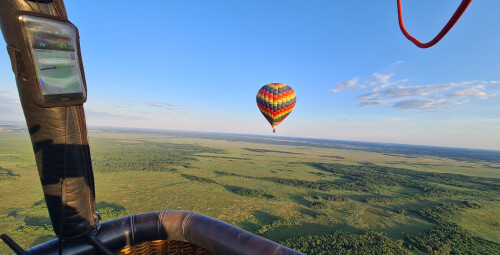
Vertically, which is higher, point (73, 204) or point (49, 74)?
point (49, 74)

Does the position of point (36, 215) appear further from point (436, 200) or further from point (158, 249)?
point (436, 200)

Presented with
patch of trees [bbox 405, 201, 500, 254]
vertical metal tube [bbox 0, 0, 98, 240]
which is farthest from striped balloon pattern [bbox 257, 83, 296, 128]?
vertical metal tube [bbox 0, 0, 98, 240]

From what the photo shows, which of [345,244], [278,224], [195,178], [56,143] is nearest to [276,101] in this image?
[278,224]

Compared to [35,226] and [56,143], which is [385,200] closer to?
[56,143]

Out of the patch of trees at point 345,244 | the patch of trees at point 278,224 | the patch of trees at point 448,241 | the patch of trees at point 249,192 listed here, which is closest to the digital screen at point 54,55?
the patch of trees at point 345,244

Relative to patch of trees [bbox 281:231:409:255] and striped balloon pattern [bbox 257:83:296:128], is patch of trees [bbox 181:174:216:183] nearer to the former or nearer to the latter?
patch of trees [bbox 281:231:409:255]

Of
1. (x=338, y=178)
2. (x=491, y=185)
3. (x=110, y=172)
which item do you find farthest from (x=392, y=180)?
(x=110, y=172)
